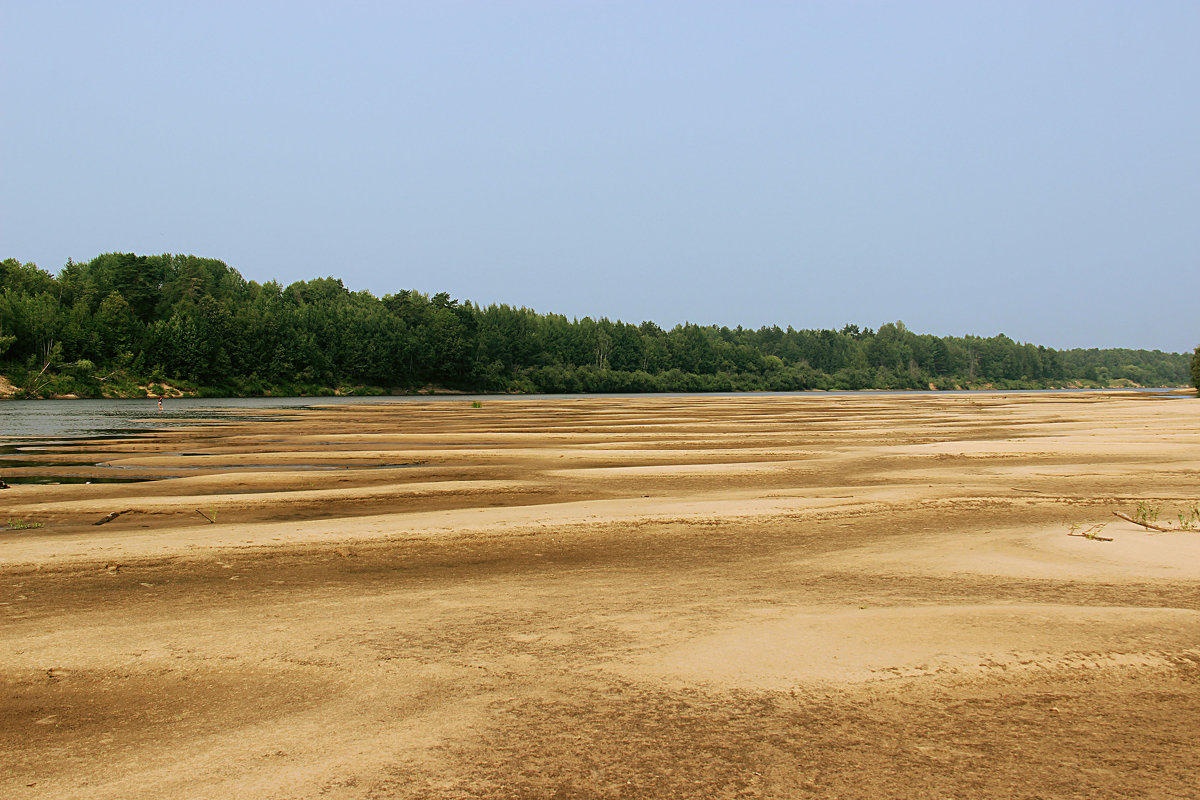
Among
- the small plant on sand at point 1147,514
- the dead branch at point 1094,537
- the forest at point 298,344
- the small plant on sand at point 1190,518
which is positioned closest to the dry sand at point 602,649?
the dead branch at point 1094,537

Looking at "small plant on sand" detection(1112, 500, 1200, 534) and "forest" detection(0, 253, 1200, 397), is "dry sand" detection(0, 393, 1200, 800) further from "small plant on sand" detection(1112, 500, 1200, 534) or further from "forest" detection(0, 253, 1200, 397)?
"forest" detection(0, 253, 1200, 397)

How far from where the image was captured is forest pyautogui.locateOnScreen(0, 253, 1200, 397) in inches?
3784

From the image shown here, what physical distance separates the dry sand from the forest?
92407 mm

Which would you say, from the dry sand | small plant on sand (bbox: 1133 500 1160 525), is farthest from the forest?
the dry sand

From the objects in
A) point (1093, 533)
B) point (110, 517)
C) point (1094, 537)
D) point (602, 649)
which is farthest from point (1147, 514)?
point (110, 517)

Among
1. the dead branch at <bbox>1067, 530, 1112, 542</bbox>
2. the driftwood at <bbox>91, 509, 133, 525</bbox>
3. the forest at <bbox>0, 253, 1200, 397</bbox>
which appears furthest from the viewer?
the forest at <bbox>0, 253, 1200, 397</bbox>

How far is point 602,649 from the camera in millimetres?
6293

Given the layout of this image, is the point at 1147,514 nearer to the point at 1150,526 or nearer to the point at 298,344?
the point at 1150,526

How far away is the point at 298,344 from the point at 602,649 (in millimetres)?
122140

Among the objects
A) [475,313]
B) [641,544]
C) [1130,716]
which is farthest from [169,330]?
[1130,716]

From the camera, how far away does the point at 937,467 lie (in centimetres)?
1997

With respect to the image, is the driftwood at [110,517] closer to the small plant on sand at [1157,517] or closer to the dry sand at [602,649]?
the dry sand at [602,649]

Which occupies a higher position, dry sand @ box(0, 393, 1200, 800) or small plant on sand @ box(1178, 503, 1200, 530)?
small plant on sand @ box(1178, 503, 1200, 530)

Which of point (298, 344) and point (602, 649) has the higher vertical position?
point (298, 344)
